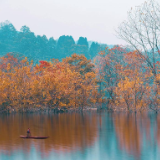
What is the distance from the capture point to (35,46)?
130 meters

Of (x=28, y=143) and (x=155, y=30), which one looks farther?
(x=155, y=30)

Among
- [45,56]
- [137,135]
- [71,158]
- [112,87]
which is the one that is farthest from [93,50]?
[71,158]

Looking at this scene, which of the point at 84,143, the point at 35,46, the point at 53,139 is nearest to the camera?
the point at 84,143

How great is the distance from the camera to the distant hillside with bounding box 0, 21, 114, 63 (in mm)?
128250

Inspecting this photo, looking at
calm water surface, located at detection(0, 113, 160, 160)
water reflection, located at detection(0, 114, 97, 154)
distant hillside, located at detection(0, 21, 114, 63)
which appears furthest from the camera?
distant hillside, located at detection(0, 21, 114, 63)

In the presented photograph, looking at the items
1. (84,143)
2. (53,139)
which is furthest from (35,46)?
(84,143)

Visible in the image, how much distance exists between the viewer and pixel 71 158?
59.3 ft

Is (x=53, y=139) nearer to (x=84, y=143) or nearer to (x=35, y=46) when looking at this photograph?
(x=84, y=143)

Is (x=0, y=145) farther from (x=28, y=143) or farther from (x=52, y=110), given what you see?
(x=52, y=110)

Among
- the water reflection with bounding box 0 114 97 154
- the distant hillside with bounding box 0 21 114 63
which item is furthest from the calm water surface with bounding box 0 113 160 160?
the distant hillside with bounding box 0 21 114 63

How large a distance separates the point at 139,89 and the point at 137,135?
905 inches

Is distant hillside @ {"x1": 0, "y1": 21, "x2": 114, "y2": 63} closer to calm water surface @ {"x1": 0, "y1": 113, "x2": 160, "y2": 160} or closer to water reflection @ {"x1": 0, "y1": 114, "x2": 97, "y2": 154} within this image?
water reflection @ {"x1": 0, "y1": 114, "x2": 97, "y2": 154}

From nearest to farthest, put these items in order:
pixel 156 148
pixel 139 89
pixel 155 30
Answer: pixel 156 148 < pixel 155 30 < pixel 139 89

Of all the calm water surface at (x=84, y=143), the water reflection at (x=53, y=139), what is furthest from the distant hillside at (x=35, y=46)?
the calm water surface at (x=84, y=143)
